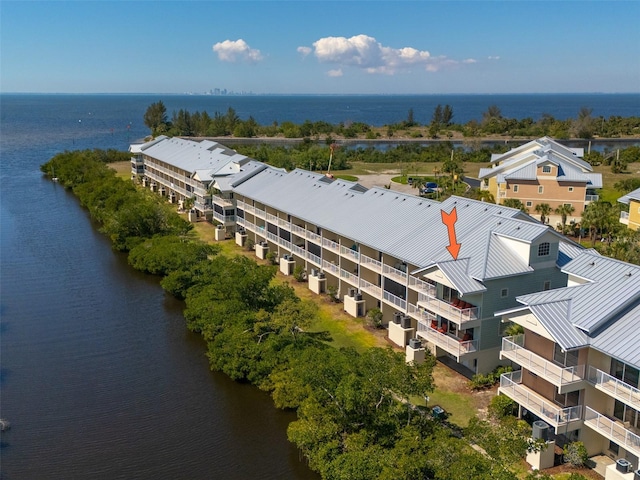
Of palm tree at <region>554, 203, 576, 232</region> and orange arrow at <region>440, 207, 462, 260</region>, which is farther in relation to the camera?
palm tree at <region>554, 203, 576, 232</region>

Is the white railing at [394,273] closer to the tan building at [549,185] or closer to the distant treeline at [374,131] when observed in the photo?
the tan building at [549,185]

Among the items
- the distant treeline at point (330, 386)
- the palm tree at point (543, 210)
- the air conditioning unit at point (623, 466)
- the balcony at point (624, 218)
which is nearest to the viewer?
the air conditioning unit at point (623, 466)

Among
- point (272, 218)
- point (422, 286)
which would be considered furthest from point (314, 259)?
point (422, 286)

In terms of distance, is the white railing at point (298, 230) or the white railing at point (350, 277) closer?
the white railing at point (350, 277)

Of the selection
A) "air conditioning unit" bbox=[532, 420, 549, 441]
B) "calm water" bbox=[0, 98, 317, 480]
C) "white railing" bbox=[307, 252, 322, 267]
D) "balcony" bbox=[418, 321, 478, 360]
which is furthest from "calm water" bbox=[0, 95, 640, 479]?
"white railing" bbox=[307, 252, 322, 267]

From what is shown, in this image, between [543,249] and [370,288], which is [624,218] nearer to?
[543,249]

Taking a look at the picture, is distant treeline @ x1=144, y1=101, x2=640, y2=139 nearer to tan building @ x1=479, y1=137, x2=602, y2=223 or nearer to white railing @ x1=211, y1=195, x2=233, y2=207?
tan building @ x1=479, y1=137, x2=602, y2=223

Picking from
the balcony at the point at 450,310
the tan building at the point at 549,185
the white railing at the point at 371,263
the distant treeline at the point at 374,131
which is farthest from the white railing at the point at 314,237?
the distant treeline at the point at 374,131
